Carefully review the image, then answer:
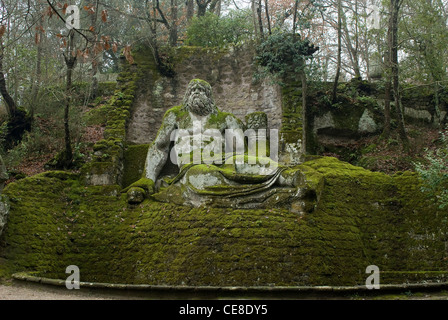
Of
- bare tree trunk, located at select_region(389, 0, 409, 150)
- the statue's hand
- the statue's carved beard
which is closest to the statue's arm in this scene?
the statue's hand

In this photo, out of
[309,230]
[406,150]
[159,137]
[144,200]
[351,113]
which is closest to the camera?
[309,230]

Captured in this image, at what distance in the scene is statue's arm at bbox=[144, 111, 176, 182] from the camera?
810 centimetres

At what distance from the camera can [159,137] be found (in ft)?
27.4

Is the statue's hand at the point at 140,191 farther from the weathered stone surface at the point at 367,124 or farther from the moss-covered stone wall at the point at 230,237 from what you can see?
the weathered stone surface at the point at 367,124

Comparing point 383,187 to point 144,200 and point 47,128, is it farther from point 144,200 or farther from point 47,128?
point 47,128

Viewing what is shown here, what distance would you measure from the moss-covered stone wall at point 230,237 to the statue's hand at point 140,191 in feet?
0.47

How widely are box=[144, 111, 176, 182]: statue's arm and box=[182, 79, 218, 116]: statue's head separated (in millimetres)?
455

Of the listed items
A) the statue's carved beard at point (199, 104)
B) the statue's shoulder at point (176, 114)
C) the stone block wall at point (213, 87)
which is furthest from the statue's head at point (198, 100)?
the stone block wall at point (213, 87)

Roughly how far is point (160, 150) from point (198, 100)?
1.22 metres

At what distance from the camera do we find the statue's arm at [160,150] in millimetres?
8102

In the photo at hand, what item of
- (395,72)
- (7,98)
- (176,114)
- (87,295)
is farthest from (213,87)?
(87,295)

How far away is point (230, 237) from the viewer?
613 cm

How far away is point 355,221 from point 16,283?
517cm
